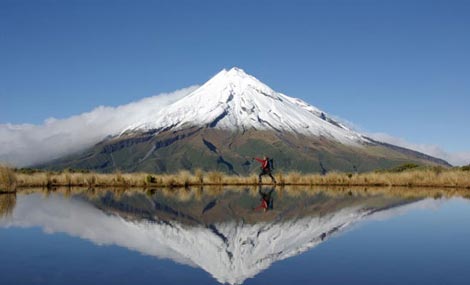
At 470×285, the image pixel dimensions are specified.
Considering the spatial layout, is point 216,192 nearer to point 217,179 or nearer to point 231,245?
point 217,179

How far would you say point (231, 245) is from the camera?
896 cm

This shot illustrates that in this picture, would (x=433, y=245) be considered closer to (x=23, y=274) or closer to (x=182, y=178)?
(x=23, y=274)

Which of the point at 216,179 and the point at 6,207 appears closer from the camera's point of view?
the point at 6,207

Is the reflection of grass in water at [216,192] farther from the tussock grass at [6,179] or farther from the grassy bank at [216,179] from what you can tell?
the grassy bank at [216,179]

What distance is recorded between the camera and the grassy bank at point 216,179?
91.3 ft

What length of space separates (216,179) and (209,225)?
18415 mm

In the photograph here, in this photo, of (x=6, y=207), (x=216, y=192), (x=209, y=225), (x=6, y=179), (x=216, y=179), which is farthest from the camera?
(x=216, y=179)

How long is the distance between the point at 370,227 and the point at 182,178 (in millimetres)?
18020

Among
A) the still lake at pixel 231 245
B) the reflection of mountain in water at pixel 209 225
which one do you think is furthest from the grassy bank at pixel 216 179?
the still lake at pixel 231 245

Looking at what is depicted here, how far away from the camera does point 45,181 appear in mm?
27375

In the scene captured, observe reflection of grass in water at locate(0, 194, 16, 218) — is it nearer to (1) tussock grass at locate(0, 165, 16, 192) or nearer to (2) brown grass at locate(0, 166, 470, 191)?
(1) tussock grass at locate(0, 165, 16, 192)

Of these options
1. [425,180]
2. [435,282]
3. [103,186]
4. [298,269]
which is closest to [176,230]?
[298,269]

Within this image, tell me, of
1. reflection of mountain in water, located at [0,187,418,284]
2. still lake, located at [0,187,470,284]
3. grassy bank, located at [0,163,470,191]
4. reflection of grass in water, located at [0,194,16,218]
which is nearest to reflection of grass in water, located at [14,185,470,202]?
grassy bank, located at [0,163,470,191]

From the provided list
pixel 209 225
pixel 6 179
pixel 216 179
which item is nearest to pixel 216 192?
pixel 216 179
